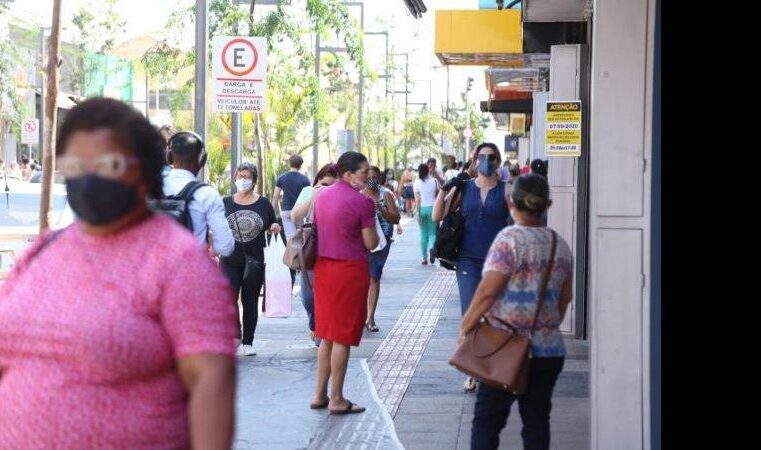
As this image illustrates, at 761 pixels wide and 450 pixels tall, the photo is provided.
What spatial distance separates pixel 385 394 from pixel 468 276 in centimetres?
116

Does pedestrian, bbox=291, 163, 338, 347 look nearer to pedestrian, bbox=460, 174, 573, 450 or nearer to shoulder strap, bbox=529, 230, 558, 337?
pedestrian, bbox=460, 174, 573, 450

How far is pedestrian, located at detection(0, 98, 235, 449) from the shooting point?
3061mm

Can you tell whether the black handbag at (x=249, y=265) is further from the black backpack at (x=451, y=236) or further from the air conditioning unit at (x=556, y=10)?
the air conditioning unit at (x=556, y=10)

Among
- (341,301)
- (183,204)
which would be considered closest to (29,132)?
(341,301)

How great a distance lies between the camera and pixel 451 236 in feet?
32.7

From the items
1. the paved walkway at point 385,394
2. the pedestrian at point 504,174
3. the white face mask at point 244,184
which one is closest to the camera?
the paved walkway at point 385,394

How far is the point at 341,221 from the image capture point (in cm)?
931

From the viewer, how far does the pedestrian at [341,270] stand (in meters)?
9.25

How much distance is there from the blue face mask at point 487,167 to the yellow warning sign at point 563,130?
2861mm

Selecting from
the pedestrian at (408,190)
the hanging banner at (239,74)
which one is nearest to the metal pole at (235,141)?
the hanging banner at (239,74)

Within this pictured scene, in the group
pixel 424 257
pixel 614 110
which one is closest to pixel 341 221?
pixel 614 110

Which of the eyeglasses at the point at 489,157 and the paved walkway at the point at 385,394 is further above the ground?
the eyeglasses at the point at 489,157
